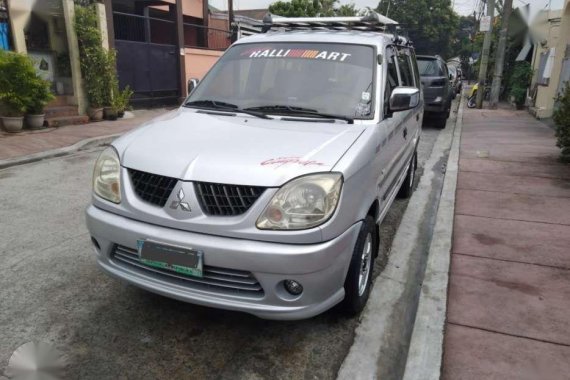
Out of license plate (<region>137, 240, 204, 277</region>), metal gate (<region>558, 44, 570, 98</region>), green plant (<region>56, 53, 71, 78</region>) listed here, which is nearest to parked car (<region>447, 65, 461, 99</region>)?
metal gate (<region>558, 44, 570, 98</region>)

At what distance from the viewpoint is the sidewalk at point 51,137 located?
800cm

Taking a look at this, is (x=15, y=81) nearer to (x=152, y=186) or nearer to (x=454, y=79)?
(x=152, y=186)

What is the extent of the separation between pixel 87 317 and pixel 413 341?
2127 millimetres

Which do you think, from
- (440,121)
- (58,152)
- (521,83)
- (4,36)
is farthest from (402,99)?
(521,83)

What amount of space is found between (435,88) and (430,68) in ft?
2.73

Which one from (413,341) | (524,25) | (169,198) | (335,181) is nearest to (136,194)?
(169,198)

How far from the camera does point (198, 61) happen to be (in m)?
16.9

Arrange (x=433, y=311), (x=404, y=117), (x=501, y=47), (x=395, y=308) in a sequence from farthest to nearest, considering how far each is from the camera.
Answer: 1. (x=501, y=47)
2. (x=404, y=117)
3. (x=395, y=308)
4. (x=433, y=311)

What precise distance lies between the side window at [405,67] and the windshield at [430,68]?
6734 mm

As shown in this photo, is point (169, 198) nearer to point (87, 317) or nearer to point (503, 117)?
point (87, 317)

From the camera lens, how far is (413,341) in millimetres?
2848

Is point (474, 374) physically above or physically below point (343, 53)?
below

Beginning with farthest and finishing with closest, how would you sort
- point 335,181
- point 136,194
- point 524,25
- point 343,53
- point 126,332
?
point 524,25 < point 343,53 < point 126,332 < point 136,194 < point 335,181

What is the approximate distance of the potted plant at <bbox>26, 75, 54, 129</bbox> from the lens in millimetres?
9422
